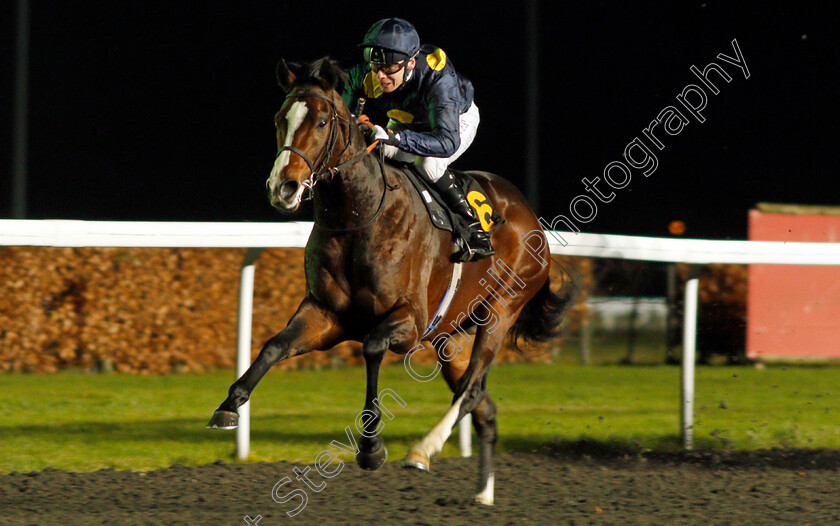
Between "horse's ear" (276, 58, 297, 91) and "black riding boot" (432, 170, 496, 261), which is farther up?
"horse's ear" (276, 58, 297, 91)

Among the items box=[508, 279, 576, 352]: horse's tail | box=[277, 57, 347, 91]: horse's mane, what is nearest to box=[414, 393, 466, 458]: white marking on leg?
box=[508, 279, 576, 352]: horse's tail

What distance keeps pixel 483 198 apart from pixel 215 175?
7750 millimetres

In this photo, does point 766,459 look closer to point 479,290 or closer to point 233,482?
point 479,290

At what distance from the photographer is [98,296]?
5.57 m

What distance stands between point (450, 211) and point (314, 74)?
904 mm

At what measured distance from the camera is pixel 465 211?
3.71m

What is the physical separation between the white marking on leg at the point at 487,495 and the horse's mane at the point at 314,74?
1736 millimetres

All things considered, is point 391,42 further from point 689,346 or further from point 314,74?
point 689,346

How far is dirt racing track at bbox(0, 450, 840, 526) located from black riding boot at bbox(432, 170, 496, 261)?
1.01 metres

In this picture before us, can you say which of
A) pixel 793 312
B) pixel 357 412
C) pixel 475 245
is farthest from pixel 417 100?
pixel 793 312

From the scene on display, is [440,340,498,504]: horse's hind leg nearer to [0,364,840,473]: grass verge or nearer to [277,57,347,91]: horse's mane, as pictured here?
[0,364,840,473]: grass verge

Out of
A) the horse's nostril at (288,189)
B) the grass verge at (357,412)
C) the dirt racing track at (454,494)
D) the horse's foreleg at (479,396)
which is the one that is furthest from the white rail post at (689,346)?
the horse's nostril at (288,189)

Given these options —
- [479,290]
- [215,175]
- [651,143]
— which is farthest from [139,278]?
[651,143]

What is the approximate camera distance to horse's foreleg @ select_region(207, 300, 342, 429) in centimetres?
292
